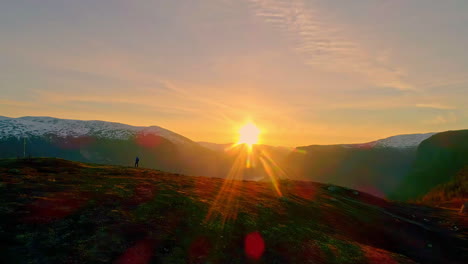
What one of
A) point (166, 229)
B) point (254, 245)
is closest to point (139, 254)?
point (166, 229)

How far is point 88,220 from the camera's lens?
18734 millimetres

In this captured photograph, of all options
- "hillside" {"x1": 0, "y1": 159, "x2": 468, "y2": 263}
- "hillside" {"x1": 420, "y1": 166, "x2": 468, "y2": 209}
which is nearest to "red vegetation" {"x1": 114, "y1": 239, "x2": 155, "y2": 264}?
"hillside" {"x1": 0, "y1": 159, "x2": 468, "y2": 263}

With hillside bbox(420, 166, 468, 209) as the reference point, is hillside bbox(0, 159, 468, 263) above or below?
above

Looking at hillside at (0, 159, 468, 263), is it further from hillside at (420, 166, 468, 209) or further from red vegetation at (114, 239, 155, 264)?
hillside at (420, 166, 468, 209)

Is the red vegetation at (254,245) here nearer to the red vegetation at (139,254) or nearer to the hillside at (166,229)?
the hillside at (166,229)

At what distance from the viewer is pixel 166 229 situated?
19.9 m

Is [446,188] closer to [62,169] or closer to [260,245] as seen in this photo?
[260,245]

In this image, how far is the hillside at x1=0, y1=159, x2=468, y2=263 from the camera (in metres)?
15.8

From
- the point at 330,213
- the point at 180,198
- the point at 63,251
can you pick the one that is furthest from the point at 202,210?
the point at 330,213

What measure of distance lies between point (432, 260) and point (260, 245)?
19.7 m

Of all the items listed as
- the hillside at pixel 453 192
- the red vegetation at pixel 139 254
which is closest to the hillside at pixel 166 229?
the red vegetation at pixel 139 254

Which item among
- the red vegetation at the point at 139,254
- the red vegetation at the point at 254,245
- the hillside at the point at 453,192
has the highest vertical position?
the red vegetation at the point at 139,254

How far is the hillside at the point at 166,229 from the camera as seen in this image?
1579 centimetres

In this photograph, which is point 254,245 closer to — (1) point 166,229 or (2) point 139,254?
(1) point 166,229
